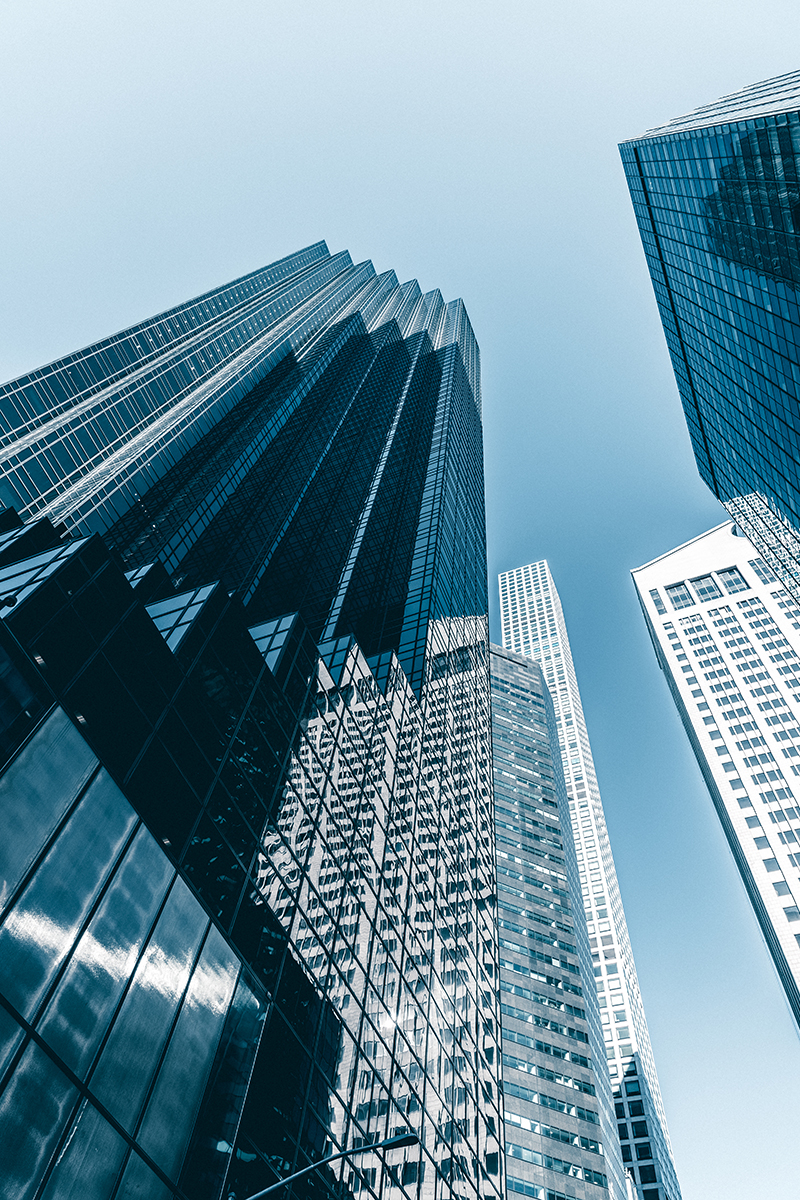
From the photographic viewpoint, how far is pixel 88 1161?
13.1 meters

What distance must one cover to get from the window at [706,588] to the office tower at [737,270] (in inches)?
2030

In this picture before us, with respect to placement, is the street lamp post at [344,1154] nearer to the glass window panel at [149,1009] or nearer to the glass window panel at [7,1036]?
the glass window panel at [149,1009]

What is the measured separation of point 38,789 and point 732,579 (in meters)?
157

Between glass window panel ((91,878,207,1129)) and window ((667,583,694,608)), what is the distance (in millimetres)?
146428

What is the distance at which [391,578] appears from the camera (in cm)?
7525

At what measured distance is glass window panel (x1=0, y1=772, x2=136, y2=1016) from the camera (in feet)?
42.9

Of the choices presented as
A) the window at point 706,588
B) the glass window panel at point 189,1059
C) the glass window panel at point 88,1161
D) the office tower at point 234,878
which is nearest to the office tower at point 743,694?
the window at point 706,588

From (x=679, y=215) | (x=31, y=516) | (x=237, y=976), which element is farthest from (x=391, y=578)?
(x=237, y=976)

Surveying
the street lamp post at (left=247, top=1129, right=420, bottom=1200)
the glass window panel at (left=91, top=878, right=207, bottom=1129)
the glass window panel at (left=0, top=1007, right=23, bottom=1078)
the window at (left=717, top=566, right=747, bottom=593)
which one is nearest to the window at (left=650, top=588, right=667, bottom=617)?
the window at (left=717, top=566, right=747, bottom=593)

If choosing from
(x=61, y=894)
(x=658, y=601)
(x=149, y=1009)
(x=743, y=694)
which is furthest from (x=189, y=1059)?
(x=658, y=601)

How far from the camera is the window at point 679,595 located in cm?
15075

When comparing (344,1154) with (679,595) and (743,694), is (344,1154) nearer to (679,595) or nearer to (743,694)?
(743,694)

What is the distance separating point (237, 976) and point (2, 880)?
940 cm

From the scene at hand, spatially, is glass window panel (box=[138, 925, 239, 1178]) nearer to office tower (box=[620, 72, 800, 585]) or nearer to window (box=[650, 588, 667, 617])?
office tower (box=[620, 72, 800, 585])
